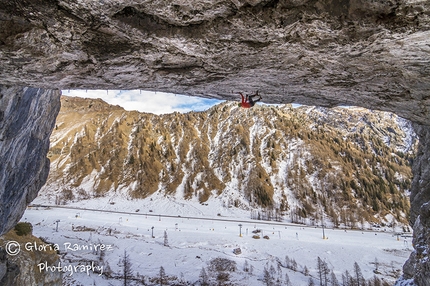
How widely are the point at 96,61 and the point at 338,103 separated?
868 cm

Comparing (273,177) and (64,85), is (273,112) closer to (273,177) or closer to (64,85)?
(273,177)

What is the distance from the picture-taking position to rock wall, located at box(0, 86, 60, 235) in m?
11.2

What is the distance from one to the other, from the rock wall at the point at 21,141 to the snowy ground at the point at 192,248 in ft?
54.5

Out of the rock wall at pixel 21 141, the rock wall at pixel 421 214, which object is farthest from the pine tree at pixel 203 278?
the rock wall at pixel 421 214

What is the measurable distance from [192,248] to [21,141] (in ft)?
112

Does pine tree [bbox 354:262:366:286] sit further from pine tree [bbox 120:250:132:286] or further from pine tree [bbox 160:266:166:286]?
Result: pine tree [bbox 120:250:132:286]

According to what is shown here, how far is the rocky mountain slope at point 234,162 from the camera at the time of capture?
313ft

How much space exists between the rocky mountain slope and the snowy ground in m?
31.6

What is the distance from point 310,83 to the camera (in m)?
7.30

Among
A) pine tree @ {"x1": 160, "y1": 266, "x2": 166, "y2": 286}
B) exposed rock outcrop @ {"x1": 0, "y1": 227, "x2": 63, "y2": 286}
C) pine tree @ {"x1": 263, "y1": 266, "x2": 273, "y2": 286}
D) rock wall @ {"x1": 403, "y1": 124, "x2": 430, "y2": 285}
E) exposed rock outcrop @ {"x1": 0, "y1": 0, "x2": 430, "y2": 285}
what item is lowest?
pine tree @ {"x1": 160, "y1": 266, "x2": 166, "y2": 286}

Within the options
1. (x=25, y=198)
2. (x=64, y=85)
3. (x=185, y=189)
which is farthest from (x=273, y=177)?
(x=64, y=85)

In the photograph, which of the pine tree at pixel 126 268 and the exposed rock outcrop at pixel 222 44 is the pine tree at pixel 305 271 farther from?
the exposed rock outcrop at pixel 222 44

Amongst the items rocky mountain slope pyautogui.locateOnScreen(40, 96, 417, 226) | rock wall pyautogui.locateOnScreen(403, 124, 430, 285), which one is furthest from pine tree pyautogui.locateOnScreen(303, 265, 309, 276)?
rocky mountain slope pyautogui.locateOnScreen(40, 96, 417, 226)

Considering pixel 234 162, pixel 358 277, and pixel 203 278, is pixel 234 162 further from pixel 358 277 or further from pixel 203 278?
pixel 203 278
